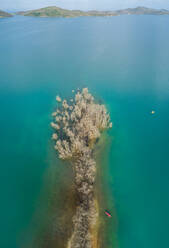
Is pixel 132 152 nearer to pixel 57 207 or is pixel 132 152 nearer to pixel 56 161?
pixel 56 161

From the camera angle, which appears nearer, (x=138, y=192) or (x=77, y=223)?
(x=77, y=223)

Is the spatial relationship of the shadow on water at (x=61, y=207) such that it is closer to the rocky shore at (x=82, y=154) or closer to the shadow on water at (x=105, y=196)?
the shadow on water at (x=105, y=196)

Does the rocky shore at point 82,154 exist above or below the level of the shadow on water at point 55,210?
above

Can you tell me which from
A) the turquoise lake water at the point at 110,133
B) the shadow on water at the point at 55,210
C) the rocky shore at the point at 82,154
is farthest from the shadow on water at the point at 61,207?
the rocky shore at the point at 82,154

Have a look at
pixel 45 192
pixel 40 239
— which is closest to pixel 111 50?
pixel 45 192

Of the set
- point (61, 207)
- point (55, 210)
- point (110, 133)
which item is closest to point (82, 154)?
point (61, 207)

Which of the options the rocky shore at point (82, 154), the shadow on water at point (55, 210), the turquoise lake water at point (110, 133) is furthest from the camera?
the turquoise lake water at point (110, 133)

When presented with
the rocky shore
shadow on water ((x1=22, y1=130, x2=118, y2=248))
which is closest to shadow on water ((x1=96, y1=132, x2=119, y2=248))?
shadow on water ((x1=22, y1=130, x2=118, y2=248))
